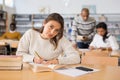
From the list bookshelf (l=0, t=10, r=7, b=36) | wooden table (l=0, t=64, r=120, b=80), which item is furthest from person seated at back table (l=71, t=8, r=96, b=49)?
bookshelf (l=0, t=10, r=7, b=36)

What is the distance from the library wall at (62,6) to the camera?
7023 mm

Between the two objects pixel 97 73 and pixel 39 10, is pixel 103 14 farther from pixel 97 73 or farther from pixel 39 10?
pixel 97 73

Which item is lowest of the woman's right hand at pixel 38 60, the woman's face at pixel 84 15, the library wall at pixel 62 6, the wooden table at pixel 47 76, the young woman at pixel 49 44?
the wooden table at pixel 47 76

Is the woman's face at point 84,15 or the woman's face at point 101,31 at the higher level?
the woman's face at point 84,15

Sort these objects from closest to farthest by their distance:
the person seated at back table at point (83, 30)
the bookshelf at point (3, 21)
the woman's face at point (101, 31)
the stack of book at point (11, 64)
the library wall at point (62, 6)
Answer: the stack of book at point (11, 64) → the woman's face at point (101, 31) → the person seated at back table at point (83, 30) → the bookshelf at point (3, 21) → the library wall at point (62, 6)

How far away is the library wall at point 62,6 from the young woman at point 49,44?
212 inches

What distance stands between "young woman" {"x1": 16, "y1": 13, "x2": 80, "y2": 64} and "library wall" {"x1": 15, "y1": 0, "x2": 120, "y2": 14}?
5385mm

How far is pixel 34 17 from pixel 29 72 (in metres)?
6.10

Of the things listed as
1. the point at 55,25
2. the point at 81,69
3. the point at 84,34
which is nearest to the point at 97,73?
the point at 81,69

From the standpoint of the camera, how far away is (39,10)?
24.1ft

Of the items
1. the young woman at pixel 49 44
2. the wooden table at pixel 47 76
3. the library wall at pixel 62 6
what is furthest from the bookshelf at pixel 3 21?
the wooden table at pixel 47 76

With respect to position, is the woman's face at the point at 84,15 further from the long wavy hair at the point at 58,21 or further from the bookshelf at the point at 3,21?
the bookshelf at the point at 3,21

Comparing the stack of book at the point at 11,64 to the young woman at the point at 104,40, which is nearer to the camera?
the stack of book at the point at 11,64

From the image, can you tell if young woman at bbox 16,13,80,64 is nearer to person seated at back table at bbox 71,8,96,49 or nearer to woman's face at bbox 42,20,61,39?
woman's face at bbox 42,20,61,39
